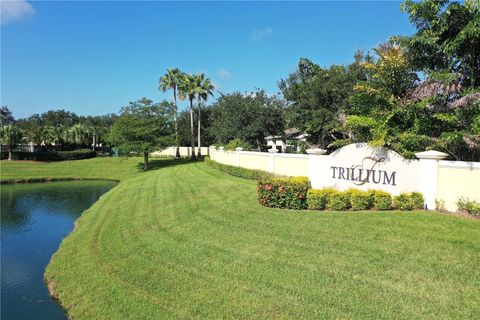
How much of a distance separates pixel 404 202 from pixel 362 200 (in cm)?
106

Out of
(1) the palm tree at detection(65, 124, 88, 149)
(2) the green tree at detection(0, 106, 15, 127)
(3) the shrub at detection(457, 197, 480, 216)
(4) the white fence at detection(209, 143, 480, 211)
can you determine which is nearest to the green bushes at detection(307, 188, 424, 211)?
(4) the white fence at detection(209, 143, 480, 211)

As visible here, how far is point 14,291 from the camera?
949 centimetres

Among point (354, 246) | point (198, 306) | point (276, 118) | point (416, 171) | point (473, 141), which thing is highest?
point (276, 118)

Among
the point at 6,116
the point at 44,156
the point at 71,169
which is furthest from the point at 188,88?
the point at 6,116

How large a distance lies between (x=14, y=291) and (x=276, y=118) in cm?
2339

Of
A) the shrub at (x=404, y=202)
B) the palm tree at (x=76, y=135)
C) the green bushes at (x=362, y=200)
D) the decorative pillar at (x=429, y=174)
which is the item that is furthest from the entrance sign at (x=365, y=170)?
the palm tree at (x=76, y=135)

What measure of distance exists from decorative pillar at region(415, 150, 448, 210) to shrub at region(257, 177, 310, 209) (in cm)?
323

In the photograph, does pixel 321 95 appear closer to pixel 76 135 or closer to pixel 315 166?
pixel 315 166

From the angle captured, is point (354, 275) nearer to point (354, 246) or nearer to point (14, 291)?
point (354, 246)

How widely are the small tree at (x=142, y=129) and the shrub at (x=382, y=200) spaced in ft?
89.5

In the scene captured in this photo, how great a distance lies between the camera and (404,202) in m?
9.88

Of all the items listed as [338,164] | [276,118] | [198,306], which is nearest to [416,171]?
[338,164]

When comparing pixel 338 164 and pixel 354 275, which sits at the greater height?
pixel 338 164

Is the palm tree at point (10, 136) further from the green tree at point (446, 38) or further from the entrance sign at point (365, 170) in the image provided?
the green tree at point (446, 38)
